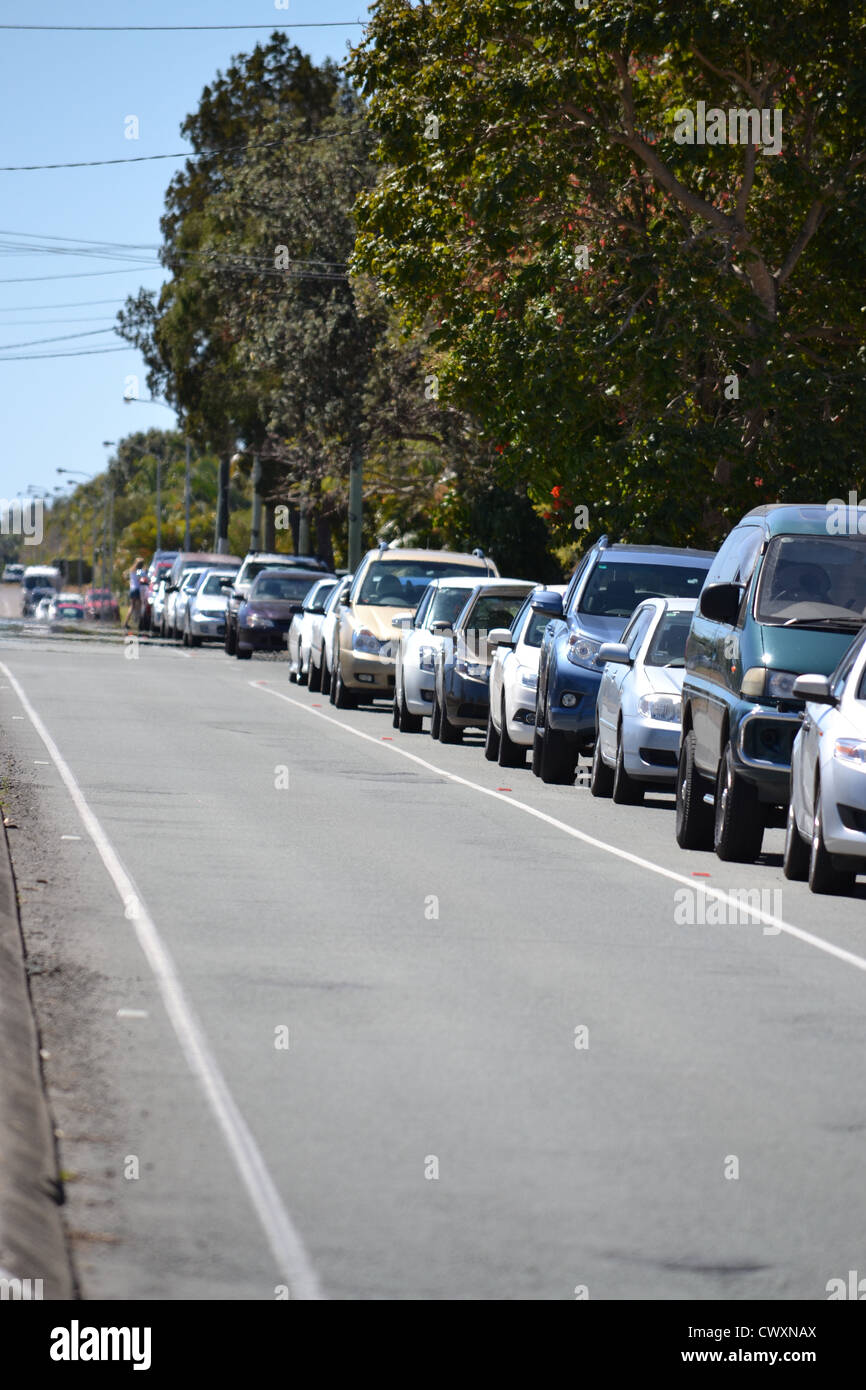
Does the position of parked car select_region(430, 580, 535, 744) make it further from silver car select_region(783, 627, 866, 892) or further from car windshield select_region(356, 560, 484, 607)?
silver car select_region(783, 627, 866, 892)

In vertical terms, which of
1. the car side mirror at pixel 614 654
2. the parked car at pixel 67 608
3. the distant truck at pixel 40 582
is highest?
the car side mirror at pixel 614 654

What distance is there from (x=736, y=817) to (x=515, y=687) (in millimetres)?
7402

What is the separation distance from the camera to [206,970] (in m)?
9.60

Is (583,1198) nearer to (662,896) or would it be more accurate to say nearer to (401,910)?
(401,910)

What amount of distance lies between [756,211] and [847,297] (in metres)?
1.62

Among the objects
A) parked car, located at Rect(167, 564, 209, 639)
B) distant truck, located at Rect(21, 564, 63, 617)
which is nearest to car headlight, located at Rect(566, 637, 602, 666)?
parked car, located at Rect(167, 564, 209, 639)

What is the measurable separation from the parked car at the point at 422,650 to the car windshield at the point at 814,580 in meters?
9.87

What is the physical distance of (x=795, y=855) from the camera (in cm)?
1388

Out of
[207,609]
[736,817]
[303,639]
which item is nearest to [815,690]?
[736,817]

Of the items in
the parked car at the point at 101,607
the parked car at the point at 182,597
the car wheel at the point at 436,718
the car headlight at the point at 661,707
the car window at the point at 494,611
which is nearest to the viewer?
the car headlight at the point at 661,707

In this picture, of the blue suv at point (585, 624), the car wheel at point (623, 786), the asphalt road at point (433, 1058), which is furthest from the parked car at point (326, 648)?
the asphalt road at point (433, 1058)

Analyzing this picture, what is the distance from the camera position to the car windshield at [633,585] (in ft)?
69.7

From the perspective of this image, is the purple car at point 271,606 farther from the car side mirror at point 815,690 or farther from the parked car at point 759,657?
the car side mirror at point 815,690

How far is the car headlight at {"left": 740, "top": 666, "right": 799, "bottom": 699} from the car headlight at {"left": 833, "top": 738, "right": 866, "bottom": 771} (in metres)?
1.59
